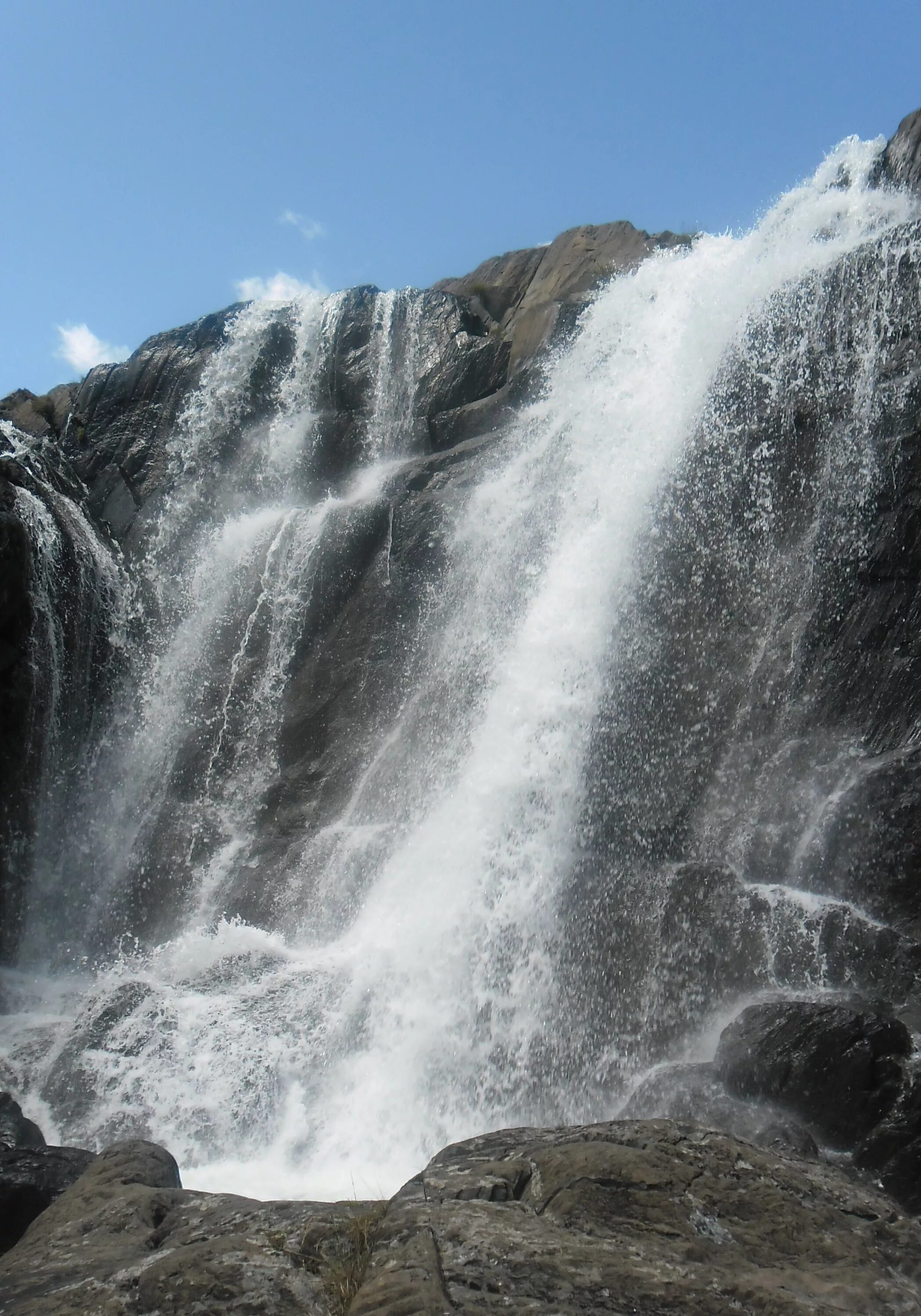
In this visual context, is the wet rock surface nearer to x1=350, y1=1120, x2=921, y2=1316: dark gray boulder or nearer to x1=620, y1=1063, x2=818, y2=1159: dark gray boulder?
x1=350, y1=1120, x2=921, y2=1316: dark gray boulder

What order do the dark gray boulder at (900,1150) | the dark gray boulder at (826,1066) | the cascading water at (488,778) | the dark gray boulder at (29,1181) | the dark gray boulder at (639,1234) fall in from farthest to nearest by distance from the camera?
the cascading water at (488,778)
the dark gray boulder at (826,1066)
the dark gray boulder at (900,1150)
the dark gray boulder at (29,1181)
the dark gray boulder at (639,1234)

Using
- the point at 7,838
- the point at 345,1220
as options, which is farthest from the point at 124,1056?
the point at 345,1220

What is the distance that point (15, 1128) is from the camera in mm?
9281

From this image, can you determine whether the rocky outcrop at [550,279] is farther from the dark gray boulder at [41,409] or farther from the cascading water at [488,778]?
the dark gray boulder at [41,409]

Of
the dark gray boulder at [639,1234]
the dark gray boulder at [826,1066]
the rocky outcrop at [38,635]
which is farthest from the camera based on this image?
the rocky outcrop at [38,635]

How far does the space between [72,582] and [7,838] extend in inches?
173

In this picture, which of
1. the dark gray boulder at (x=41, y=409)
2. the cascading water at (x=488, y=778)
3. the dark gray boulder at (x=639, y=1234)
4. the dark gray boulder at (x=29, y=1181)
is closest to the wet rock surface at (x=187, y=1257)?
the dark gray boulder at (x=639, y=1234)

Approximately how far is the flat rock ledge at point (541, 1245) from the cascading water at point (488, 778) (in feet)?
12.1

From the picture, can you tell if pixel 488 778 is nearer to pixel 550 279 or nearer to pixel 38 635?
pixel 38 635

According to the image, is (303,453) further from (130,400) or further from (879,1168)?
(879,1168)

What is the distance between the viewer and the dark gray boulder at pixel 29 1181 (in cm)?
724

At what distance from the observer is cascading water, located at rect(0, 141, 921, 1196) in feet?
34.3

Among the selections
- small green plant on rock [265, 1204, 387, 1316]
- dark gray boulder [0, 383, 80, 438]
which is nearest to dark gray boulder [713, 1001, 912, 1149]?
small green plant on rock [265, 1204, 387, 1316]

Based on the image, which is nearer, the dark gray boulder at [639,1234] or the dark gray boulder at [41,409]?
the dark gray boulder at [639,1234]
